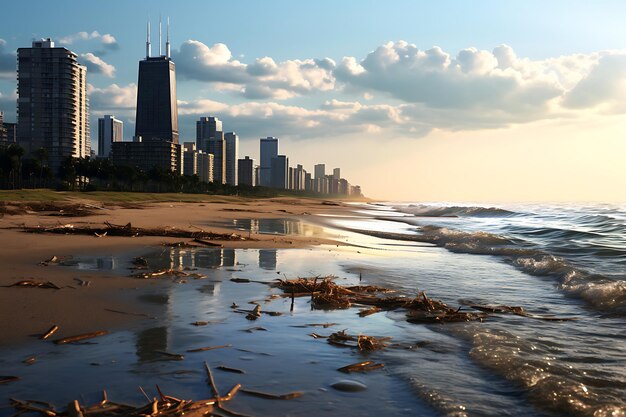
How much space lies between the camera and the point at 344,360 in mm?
4820

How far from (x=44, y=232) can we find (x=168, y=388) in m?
13.9

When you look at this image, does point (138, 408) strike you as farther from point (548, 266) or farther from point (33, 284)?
point (548, 266)

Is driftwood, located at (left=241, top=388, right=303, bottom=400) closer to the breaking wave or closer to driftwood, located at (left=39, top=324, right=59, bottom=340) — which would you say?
driftwood, located at (left=39, top=324, right=59, bottom=340)

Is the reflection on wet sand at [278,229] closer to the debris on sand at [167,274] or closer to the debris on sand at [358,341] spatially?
the debris on sand at [167,274]

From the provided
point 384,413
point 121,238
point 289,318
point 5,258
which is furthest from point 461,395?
point 121,238

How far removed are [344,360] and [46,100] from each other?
18315cm

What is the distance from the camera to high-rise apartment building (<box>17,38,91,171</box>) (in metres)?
161

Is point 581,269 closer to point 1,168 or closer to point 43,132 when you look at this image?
point 1,168

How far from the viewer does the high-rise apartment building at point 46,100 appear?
527 feet

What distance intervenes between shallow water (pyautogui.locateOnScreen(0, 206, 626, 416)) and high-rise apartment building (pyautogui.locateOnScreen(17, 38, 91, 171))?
173 meters

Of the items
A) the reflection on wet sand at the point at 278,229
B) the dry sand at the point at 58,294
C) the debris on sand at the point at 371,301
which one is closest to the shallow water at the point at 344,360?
the debris on sand at the point at 371,301

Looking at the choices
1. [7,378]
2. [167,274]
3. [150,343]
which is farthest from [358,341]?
[167,274]

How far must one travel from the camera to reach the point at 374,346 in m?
5.31

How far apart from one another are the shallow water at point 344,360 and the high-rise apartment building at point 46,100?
173 metres
